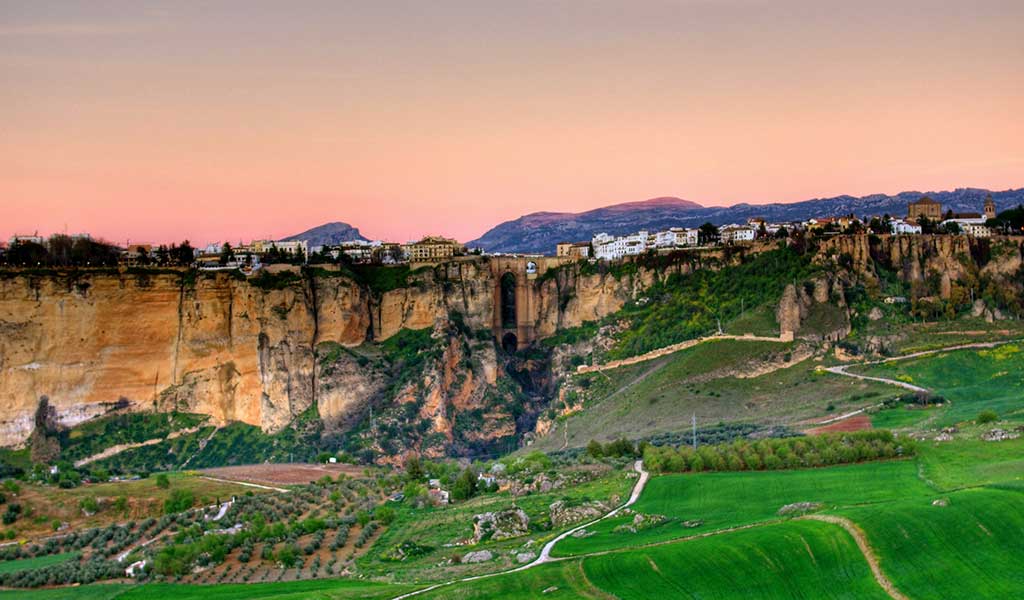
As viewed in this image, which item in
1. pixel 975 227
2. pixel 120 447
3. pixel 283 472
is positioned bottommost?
pixel 283 472

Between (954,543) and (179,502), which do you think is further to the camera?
(179,502)

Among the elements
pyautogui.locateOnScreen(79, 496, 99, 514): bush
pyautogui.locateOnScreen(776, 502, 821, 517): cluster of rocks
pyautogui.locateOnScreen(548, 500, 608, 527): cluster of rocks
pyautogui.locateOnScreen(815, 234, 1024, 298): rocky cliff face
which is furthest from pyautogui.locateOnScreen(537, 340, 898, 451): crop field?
pyautogui.locateOnScreen(79, 496, 99, 514): bush

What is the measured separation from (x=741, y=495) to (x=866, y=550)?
13487 millimetres

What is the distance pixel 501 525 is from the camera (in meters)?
58.8

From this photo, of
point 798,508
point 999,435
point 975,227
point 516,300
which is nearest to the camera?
point 798,508

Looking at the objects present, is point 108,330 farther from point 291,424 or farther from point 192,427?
point 291,424

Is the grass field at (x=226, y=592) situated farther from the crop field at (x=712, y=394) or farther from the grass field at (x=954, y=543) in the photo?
the crop field at (x=712, y=394)

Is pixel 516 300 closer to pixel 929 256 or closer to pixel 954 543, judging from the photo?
pixel 929 256

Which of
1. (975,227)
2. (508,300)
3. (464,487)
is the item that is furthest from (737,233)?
(464,487)

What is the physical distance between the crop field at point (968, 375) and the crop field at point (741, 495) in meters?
14.4

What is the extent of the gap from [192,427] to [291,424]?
28.7 feet

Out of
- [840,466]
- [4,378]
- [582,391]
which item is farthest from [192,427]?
[840,466]

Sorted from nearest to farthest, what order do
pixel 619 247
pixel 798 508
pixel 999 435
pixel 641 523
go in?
pixel 798 508
pixel 641 523
pixel 999 435
pixel 619 247

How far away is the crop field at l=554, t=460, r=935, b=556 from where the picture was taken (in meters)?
53.4
